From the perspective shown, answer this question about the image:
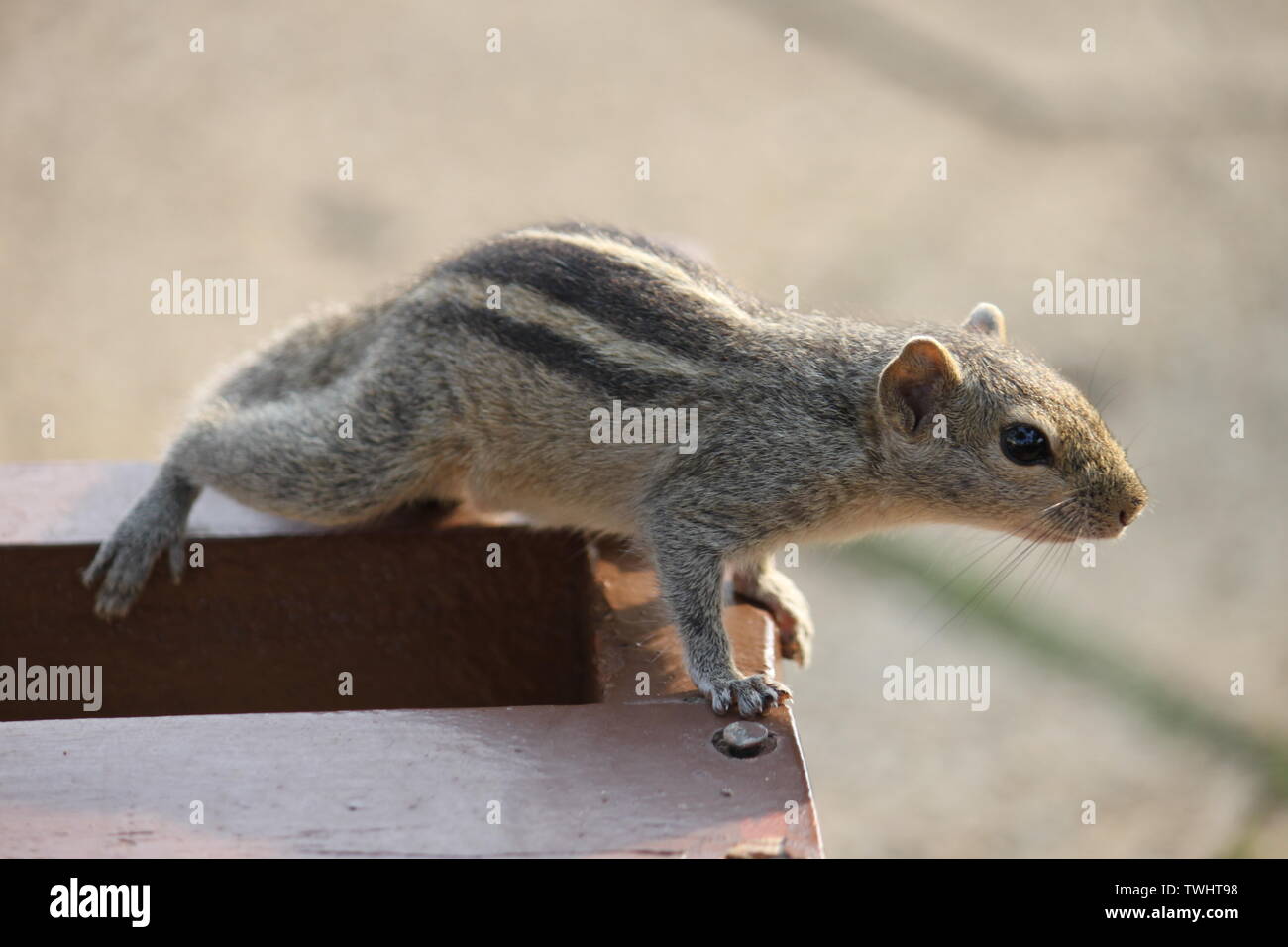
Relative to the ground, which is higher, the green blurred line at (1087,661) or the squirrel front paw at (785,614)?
the squirrel front paw at (785,614)

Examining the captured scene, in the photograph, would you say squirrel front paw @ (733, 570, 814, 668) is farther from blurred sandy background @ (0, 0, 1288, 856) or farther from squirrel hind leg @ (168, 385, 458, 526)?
blurred sandy background @ (0, 0, 1288, 856)

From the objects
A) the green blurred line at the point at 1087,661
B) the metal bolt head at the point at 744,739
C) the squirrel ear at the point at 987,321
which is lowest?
the green blurred line at the point at 1087,661

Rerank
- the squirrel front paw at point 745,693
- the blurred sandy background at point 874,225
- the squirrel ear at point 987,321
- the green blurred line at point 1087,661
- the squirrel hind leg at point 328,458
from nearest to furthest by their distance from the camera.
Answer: the squirrel front paw at point 745,693 → the squirrel hind leg at point 328,458 → the squirrel ear at point 987,321 → the green blurred line at point 1087,661 → the blurred sandy background at point 874,225

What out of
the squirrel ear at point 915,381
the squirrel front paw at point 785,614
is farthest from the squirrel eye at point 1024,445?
the squirrel front paw at point 785,614

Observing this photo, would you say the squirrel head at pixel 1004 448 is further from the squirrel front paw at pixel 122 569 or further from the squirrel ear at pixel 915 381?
the squirrel front paw at pixel 122 569

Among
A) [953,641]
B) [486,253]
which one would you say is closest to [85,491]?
[486,253]

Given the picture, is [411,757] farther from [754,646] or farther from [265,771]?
[754,646]
